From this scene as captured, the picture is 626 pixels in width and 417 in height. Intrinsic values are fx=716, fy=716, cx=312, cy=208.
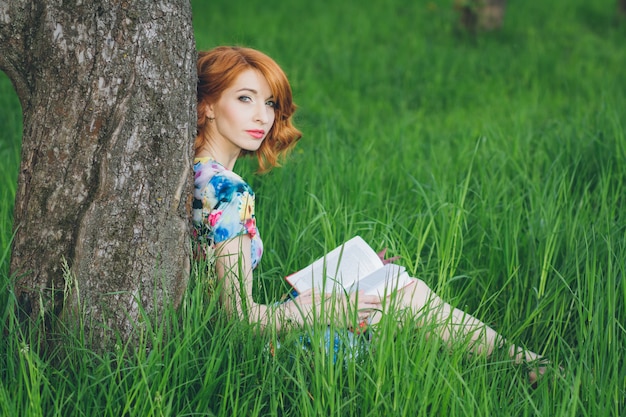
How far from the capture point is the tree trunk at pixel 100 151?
202 centimetres

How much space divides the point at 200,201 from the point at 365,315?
67 centimetres

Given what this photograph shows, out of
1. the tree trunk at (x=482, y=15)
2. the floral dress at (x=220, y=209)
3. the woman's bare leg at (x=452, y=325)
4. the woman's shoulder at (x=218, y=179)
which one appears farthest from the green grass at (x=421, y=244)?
the tree trunk at (x=482, y=15)

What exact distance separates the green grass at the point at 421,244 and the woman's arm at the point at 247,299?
0.21 feet

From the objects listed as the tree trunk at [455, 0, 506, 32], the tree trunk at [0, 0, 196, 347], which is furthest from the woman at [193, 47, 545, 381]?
the tree trunk at [455, 0, 506, 32]

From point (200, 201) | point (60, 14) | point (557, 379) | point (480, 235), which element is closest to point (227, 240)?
point (200, 201)

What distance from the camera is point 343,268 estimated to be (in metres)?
2.57

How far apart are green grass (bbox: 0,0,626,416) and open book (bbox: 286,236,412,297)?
15 cm

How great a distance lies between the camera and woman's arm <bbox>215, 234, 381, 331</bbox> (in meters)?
2.20

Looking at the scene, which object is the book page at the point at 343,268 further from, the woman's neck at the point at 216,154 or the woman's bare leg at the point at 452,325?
the woman's neck at the point at 216,154

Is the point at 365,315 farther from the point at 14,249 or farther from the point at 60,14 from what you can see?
the point at 60,14

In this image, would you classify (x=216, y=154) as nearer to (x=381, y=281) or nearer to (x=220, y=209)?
(x=220, y=209)

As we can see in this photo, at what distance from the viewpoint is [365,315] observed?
2385 mm

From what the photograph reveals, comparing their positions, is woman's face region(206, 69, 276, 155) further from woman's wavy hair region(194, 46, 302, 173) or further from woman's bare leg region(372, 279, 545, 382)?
woman's bare leg region(372, 279, 545, 382)

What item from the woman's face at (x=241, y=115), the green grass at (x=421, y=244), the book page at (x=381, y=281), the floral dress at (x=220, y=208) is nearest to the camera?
the green grass at (x=421, y=244)
